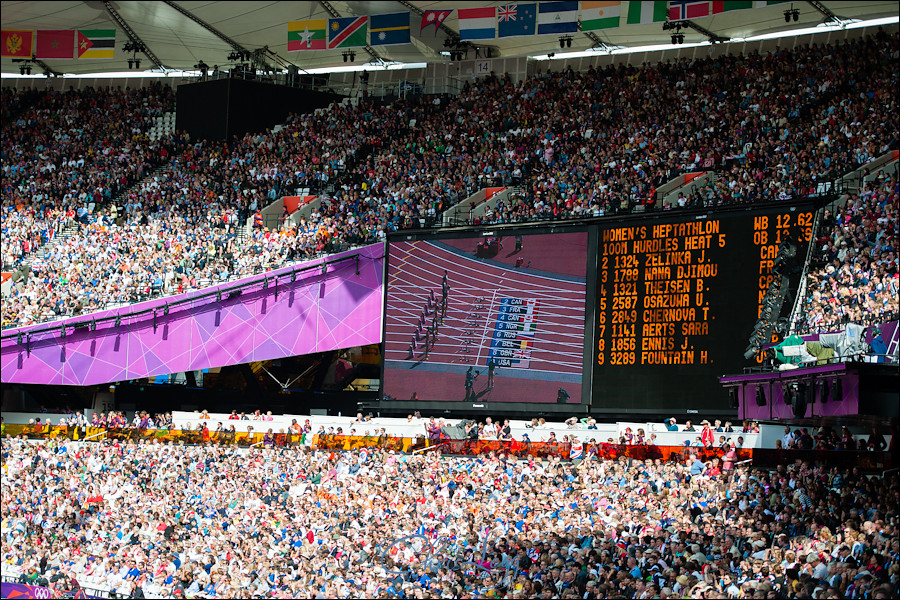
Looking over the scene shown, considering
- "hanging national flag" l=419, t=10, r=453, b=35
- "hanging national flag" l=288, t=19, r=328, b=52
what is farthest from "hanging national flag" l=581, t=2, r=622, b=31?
"hanging national flag" l=288, t=19, r=328, b=52

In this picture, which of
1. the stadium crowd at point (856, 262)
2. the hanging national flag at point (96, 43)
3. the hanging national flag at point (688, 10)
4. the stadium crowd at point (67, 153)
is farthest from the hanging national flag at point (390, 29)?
the stadium crowd at point (856, 262)

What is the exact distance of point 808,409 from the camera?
57.7 feet

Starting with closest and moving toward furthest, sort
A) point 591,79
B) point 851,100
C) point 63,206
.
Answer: point 851,100 → point 591,79 → point 63,206

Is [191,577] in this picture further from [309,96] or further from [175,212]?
[309,96]

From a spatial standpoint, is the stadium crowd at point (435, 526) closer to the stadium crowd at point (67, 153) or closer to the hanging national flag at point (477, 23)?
the stadium crowd at point (67, 153)

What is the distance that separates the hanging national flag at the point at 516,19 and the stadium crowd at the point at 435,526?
14201 mm

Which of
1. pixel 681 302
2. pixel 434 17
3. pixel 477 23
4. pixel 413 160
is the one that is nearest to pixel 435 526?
pixel 681 302

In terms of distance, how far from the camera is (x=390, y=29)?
38469mm

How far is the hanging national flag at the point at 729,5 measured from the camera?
107 feet

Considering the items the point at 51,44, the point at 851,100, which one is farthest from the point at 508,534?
the point at 51,44

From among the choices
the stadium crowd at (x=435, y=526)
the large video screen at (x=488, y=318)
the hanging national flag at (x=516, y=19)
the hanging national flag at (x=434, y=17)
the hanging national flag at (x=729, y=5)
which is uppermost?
the hanging national flag at (x=434, y=17)

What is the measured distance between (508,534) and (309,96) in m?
24.9

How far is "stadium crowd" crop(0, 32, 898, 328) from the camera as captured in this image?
2844 cm

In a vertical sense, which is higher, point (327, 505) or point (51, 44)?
point (51, 44)
